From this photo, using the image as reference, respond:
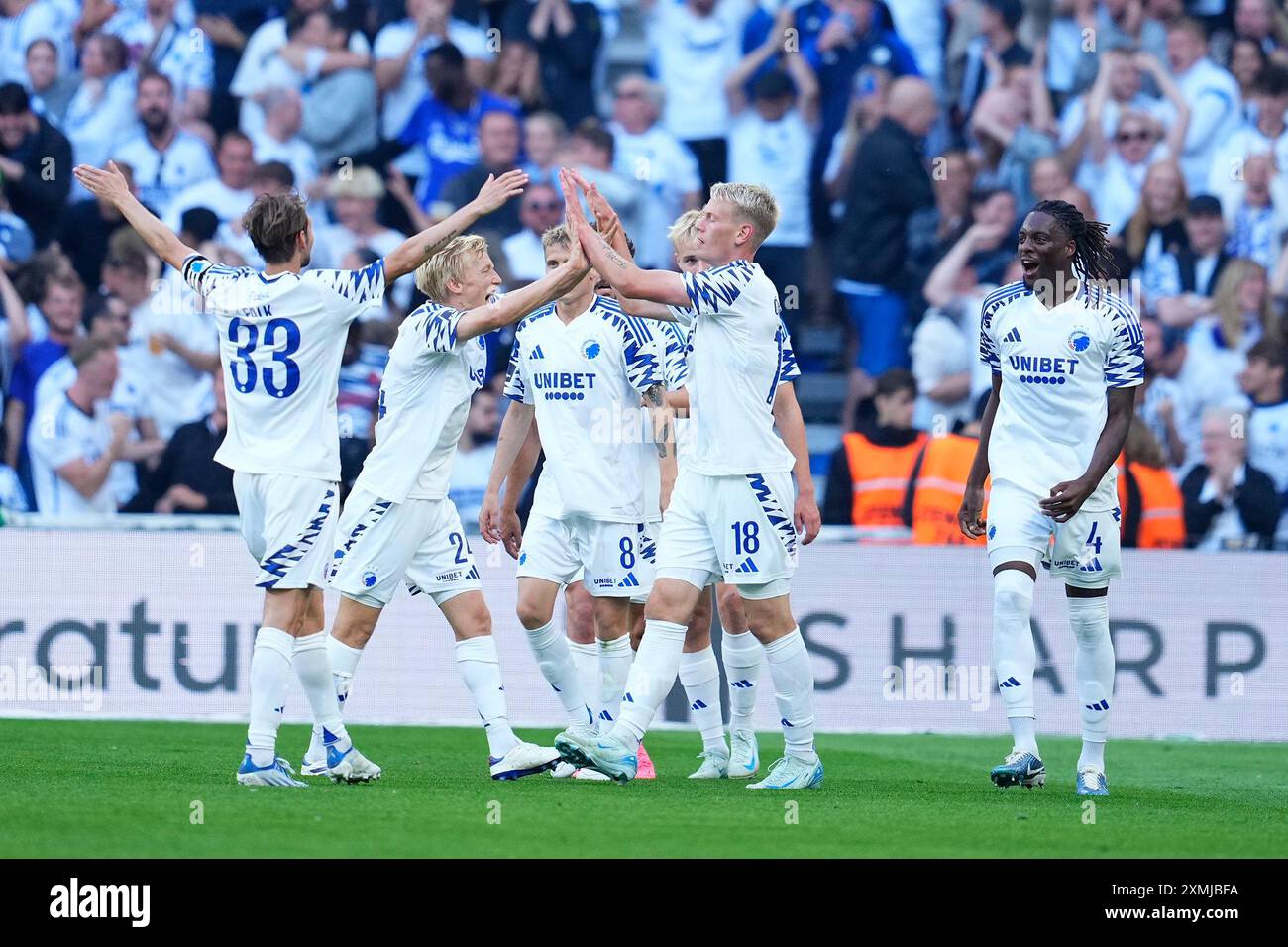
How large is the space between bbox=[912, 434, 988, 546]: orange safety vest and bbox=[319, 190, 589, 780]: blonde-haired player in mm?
5015

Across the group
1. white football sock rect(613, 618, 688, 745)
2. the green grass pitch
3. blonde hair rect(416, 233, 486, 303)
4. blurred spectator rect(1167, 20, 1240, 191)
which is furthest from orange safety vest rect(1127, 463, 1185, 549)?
blonde hair rect(416, 233, 486, 303)

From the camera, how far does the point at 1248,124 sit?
14.9 metres

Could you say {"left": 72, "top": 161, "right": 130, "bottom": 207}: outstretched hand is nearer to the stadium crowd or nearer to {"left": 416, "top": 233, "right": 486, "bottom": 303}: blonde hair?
{"left": 416, "top": 233, "right": 486, "bottom": 303}: blonde hair

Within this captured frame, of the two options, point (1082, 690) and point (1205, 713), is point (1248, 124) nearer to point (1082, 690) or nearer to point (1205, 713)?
point (1205, 713)

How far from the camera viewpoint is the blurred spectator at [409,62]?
14805 mm

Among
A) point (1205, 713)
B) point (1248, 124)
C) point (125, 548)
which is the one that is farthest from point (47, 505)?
point (1248, 124)

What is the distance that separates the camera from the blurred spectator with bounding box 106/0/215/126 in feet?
48.9

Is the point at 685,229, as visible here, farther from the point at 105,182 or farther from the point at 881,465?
the point at 881,465

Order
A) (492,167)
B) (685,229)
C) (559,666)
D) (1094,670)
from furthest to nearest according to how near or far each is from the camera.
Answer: (492,167) < (685,229) < (559,666) < (1094,670)

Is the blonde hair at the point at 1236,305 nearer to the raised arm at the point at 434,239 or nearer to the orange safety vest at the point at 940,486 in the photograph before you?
the orange safety vest at the point at 940,486

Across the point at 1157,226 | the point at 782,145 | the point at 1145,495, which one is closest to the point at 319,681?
the point at 1145,495

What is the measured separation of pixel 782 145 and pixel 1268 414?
4331 millimetres

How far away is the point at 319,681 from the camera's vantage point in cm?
779

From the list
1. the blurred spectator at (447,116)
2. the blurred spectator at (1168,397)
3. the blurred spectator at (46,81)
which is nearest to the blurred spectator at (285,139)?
the blurred spectator at (447,116)
